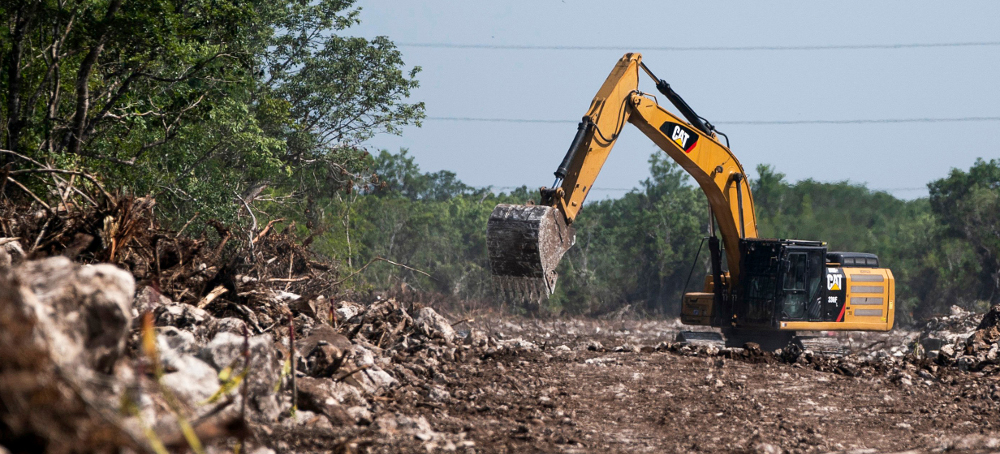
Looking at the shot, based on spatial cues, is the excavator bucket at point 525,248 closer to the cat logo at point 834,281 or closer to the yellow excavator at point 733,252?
the yellow excavator at point 733,252

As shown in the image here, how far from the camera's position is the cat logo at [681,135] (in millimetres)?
12125

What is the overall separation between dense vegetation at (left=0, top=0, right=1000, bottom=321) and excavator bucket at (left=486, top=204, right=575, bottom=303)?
237 cm

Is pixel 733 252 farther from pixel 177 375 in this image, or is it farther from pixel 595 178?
pixel 177 375

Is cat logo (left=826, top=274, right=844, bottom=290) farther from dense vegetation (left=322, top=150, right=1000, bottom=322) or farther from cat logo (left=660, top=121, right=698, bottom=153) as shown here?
dense vegetation (left=322, top=150, right=1000, bottom=322)

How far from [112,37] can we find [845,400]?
9801mm

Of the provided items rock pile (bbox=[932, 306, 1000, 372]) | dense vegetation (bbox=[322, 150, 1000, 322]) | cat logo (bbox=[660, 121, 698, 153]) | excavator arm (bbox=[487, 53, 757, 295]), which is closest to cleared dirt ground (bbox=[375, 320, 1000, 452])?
rock pile (bbox=[932, 306, 1000, 372])

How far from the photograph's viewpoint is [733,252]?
13039mm

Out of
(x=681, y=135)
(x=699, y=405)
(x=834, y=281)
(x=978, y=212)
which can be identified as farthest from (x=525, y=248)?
(x=978, y=212)

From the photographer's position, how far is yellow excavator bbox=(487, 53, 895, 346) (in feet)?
36.1

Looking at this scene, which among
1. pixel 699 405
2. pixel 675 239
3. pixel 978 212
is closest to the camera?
pixel 699 405

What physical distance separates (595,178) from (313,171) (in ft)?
43.2

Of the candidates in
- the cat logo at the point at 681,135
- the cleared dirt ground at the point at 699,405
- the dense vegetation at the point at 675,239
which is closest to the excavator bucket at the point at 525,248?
the cleared dirt ground at the point at 699,405

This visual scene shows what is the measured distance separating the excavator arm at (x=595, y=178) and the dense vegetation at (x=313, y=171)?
258 centimetres

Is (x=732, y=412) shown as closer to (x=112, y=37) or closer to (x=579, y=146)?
(x=579, y=146)
